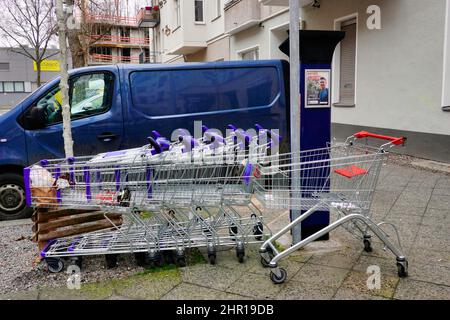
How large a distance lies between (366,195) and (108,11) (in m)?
21.4

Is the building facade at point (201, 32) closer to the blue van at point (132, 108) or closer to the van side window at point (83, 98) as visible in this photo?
the blue van at point (132, 108)

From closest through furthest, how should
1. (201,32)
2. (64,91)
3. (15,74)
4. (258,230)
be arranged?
1. (258,230)
2. (64,91)
3. (201,32)
4. (15,74)

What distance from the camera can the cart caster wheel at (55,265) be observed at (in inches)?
149

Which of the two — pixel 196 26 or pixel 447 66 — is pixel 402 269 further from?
pixel 196 26

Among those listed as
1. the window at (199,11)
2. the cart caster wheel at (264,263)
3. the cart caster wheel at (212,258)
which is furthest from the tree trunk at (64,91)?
the window at (199,11)

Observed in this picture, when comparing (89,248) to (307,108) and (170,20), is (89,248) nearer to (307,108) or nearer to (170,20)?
(307,108)

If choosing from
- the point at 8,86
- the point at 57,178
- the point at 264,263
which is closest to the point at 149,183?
the point at 57,178

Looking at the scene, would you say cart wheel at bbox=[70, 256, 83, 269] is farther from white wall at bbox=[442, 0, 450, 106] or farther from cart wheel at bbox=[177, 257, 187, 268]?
white wall at bbox=[442, 0, 450, 106]

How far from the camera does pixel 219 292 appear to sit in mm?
3334

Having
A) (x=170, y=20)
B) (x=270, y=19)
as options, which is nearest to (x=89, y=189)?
(x=270, y=19)

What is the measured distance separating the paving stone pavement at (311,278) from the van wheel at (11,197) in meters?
2.72

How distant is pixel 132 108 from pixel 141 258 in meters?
2.88

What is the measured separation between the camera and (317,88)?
407cm

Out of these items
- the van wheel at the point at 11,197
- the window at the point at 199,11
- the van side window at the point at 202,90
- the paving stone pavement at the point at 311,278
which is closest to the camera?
the paving stone pavement at the point at 311,278
